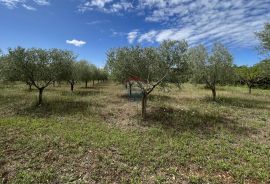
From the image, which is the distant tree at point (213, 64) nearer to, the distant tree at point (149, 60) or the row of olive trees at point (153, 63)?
the row of olive trees at point (153, 63)

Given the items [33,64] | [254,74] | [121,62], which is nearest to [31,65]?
[33,64]

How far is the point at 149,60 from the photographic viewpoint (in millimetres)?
16688

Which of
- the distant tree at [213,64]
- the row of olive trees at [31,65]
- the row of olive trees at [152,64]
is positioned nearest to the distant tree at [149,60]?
the row of olive trees at [152,64]

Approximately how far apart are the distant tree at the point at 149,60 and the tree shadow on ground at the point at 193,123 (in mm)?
1589

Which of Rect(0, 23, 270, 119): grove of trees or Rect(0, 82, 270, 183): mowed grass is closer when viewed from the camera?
Rect(0, 82, 270, 183): mowed grass

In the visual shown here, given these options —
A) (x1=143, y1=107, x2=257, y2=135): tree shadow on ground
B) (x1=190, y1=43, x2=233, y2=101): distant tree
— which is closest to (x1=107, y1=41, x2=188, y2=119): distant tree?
(x1=143, y1=107, x2=257, y2=135): tree shadow on ground

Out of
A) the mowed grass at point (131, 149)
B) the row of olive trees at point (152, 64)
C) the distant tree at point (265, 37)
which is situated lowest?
the mowed grass at point (131, 149)

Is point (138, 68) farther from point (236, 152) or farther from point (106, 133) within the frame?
point (236, 152)

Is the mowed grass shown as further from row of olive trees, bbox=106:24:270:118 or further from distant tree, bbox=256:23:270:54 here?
distant tree, bbox=256:23:270:54

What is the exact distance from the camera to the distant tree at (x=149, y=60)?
16.6 meters

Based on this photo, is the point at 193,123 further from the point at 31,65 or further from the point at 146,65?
the point at 31,65

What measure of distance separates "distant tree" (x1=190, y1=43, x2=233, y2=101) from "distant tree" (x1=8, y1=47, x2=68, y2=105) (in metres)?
17.7

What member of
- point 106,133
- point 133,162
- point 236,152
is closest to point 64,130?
point 106,133

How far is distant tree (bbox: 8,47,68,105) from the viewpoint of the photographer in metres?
20.5
